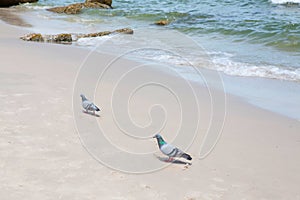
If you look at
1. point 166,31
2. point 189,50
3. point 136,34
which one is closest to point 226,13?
point 166,31

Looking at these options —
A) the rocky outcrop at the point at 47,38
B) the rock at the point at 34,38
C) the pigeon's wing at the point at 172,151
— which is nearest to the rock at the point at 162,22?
the rocky outcrop at the point at 47,38

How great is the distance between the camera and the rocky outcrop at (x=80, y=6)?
17.9m

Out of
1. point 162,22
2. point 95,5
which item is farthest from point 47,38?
point 95,5

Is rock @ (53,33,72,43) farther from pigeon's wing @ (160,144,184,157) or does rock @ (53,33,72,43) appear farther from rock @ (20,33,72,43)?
pigeon's wing @ (160,144,184,157)

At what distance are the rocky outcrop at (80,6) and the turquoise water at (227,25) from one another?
1.31 feet

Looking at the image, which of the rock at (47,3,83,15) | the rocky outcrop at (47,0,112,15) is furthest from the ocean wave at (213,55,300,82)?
the rocky outcrop at (47,0,112,15)

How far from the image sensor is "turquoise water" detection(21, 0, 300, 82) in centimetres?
→ 824

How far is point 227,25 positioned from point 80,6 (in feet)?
25.4

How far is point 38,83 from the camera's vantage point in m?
5.76

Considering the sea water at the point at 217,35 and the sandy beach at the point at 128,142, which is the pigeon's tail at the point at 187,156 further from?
the sea water at the point at 217,35

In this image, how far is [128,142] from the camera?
415 cm

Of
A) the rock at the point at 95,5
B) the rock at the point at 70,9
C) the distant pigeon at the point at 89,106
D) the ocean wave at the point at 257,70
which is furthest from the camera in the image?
the rock at the point at 95,5

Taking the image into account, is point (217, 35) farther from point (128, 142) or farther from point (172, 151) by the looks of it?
point (172, 151)

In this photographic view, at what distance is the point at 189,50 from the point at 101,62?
8.17 feet
